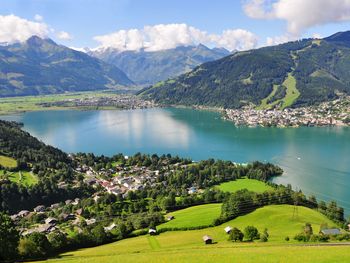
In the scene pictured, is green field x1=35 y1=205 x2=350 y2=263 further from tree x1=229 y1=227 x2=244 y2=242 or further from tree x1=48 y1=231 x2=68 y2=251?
tree x1=48 y1=231 x2=68 y2=251

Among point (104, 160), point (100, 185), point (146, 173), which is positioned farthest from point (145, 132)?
point (100, 185)

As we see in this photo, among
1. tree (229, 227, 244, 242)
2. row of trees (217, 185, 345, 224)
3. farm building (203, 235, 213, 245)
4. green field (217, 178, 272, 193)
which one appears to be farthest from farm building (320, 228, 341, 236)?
green field (217, 178, 272, 193)

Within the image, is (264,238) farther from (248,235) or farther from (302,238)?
(302,238)

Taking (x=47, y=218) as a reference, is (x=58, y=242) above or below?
above

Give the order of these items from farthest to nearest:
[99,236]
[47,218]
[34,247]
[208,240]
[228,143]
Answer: [228,143] < [47,218] < [99,236] < [208,240] < [34,247]

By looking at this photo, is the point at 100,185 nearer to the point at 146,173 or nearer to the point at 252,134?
the point at 146,173

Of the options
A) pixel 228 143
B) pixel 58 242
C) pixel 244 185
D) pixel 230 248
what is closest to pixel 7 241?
pixel 58 242
